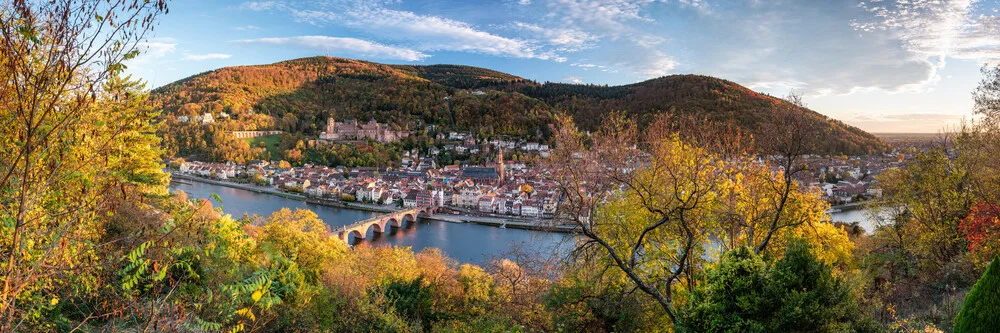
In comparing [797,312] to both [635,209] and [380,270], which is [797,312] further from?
[380,270]

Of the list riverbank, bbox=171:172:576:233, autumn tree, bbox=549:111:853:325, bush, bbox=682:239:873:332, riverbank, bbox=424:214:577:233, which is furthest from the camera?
riverbank, bbox=171:172:576:233

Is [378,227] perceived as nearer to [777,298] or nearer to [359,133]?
[777,298]

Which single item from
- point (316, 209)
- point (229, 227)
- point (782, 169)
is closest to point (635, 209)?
point (782, 169)

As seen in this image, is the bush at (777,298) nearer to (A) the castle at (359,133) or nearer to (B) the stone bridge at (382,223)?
(B) the stone bridge at (382,223)

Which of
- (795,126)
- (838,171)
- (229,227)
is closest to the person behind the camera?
(229,227)

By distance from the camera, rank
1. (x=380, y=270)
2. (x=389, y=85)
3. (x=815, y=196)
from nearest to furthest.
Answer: (x=815, y=196) < (x=380, y=270) < (x=389, y=85)

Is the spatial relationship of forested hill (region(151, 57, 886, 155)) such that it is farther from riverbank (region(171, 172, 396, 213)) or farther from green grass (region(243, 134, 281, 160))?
riverbank (region(171, 172, 396, 213))

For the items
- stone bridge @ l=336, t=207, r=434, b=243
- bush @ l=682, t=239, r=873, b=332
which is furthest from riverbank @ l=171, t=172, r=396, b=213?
bush @ l=682, t=239, r=873, b=332

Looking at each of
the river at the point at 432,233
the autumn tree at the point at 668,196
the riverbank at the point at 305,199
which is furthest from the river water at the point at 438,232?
the autumn tree at the point at 668,196
